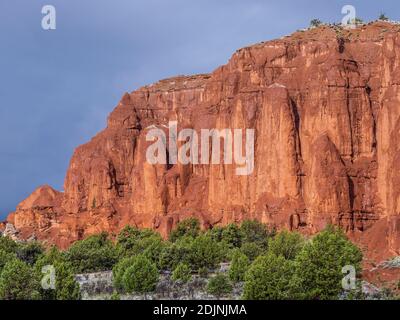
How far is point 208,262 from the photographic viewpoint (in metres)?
77.5

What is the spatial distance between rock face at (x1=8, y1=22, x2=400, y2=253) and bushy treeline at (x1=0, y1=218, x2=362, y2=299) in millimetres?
5574

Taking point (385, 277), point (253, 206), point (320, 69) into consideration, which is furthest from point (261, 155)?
point (385, 277)

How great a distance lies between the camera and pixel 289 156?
308 ft

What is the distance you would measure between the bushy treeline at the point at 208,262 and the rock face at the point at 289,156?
5.57 metres

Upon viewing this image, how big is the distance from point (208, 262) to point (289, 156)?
21.5m

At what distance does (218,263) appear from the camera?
7775cm

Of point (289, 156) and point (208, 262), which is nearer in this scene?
point (208, 262)

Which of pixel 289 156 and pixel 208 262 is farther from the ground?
pixel 289 156

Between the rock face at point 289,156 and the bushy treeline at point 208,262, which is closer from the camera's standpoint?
the bushy treeline at point 208,262

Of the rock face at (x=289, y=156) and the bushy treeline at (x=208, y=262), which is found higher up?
the rock face at (x=289, y=156)

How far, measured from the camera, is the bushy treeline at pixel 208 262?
5506 centimetres

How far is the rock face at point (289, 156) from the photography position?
88.4 m
